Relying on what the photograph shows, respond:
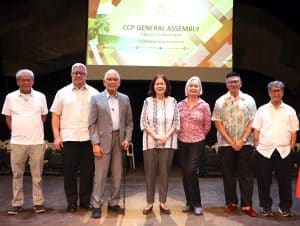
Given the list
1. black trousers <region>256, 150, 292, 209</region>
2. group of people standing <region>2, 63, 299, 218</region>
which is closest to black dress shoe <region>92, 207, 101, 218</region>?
group of people standing <region>2, 63, 299, 218</region>

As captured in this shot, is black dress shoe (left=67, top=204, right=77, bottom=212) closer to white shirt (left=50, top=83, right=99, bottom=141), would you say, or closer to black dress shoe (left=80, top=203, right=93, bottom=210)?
black dress shoe (left=80, top=203, right=93, bottom=210)

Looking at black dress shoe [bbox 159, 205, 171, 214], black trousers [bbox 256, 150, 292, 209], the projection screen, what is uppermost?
the projection screen

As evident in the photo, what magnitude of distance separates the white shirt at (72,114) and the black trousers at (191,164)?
947 mm

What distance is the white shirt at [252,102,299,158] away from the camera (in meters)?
4.10

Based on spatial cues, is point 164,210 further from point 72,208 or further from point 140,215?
point 72,208

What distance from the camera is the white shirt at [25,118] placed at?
4105 millimetres

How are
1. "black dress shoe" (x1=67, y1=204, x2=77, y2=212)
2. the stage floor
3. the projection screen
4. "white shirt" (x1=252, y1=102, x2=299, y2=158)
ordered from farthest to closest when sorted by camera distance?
1. the projection screen
2. "black dress shoe" (x1=67, y1=204, x2=77, y2=212)
3. "white shirt" (x1=252, y1=102, x2=299, y2=158)
4. the stage floor

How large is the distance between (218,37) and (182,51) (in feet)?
1.83

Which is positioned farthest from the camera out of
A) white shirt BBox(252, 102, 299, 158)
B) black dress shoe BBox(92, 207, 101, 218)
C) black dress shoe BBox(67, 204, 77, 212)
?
black dress shoe BBox(67, 204, 77, 212)

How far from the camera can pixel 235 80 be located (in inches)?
164

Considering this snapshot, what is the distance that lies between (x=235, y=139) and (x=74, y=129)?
157cm

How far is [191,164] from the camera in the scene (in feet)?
13.5

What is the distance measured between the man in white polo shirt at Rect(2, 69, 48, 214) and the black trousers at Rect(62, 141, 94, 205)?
0.83 ft

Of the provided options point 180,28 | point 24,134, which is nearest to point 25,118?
point 24,134
